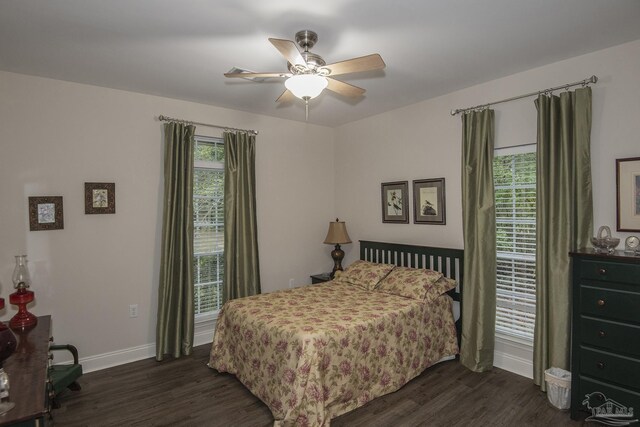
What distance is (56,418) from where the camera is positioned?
2547mm

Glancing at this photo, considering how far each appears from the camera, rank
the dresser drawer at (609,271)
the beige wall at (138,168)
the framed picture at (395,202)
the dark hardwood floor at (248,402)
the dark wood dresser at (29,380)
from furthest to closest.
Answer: the framed picture at (395,202) → the beige wall at (138,168) → the dark hardwood floor at (248,402) → the dresser drawer at (609,271) → the dark wood dresser at (29,380)

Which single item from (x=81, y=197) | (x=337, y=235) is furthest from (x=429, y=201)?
(x=81, y=197)

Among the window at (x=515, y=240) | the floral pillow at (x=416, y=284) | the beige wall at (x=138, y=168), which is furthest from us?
the floral pillow at (x=416, y=284)

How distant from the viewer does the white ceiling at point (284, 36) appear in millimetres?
2061

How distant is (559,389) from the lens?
2574 millimetres

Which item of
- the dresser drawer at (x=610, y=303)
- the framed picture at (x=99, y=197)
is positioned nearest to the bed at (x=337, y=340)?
the dresser drawer at (x=610, y=303)

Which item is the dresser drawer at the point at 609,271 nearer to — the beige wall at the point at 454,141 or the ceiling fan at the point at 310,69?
the beige wall at the point at 454,141

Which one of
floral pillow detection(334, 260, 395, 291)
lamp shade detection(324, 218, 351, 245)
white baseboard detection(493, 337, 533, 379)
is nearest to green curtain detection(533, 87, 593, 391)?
white baseboard detection(493, 337, 533, 379)

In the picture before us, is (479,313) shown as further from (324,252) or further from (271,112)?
(271,112)

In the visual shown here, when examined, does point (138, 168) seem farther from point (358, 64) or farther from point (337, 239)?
point (358, 64)

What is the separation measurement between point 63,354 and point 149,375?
2.66 feet

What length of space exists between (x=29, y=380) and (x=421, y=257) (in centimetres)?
334

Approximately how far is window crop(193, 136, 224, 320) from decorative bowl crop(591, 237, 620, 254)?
3.49 metres

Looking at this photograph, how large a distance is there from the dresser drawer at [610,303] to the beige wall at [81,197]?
11.7 ft
